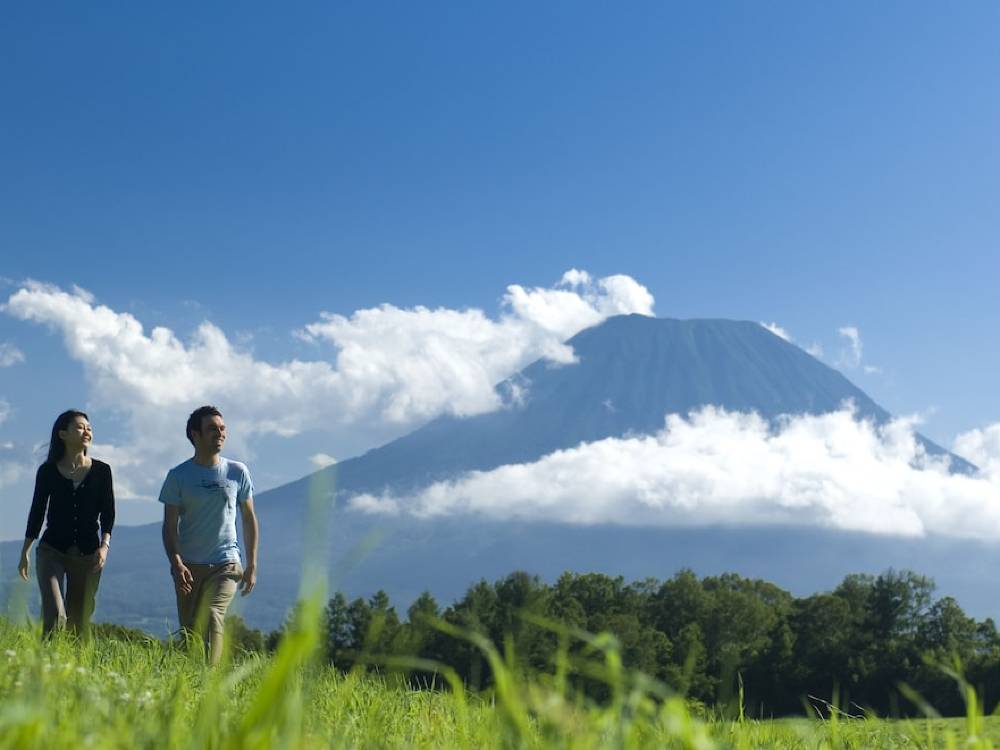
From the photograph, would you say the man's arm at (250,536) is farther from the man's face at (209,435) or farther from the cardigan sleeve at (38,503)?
the cardigan sleeve at (38,503)

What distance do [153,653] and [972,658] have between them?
67210mm

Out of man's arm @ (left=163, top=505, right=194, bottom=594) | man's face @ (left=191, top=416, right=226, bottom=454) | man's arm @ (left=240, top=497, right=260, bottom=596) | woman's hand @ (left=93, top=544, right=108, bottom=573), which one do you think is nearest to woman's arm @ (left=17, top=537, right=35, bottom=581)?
woman's hand @ (left=93, top=544, right=108, bottom=573)

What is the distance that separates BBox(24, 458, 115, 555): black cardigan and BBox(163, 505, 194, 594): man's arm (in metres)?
0.42

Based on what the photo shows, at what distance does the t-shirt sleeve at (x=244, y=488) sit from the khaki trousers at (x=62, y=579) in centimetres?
118

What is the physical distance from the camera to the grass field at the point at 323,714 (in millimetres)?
1627

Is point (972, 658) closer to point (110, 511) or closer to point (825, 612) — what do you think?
point (825, 612)

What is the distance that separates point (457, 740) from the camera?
10.6ft

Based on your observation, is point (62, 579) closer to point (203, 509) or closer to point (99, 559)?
point (99, 559)

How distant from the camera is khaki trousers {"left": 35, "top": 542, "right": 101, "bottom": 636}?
8.26 metres

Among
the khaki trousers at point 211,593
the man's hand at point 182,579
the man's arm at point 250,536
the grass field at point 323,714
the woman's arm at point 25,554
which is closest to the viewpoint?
the grass field at point 323,714

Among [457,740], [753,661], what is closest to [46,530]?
[457,740]

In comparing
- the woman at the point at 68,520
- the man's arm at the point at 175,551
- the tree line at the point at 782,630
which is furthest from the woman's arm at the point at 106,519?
the tree line at the point at 782,630

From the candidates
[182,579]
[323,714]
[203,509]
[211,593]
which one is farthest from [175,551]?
[323,714]

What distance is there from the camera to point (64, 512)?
27.6ft
